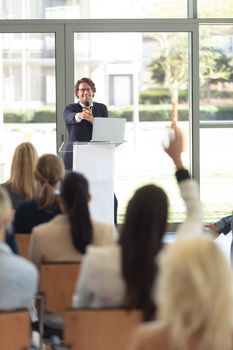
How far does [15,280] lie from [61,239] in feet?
2.39

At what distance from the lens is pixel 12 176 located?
549 cm

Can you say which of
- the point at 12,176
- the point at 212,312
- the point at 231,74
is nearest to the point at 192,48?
the point at 231,74

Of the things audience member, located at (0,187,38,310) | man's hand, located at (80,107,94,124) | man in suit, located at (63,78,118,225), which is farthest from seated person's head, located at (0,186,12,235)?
man in suit, located at (63,78,118,225)

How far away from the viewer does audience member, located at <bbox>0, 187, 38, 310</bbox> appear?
123 inches

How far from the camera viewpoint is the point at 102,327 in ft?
9.48

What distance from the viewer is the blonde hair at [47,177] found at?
15.4 feet

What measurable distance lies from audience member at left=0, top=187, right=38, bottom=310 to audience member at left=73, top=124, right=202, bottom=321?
198mm

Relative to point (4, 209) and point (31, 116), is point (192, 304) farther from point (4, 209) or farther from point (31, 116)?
point (31, 116)

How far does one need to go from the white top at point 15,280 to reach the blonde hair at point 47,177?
150cm

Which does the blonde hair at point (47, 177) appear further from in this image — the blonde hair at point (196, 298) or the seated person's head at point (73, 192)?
the blonde hair at point (196, 298)

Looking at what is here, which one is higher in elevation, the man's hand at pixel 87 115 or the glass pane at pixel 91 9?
the glass pane at pixel 91 9

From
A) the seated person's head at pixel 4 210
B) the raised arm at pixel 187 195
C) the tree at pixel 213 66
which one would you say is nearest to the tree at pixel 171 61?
the tree at pixel 213 66

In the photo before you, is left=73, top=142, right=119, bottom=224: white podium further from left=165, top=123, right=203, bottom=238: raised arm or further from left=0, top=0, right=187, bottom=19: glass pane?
Answer: left=165, top=123, right=203, bottom=238: raised arm

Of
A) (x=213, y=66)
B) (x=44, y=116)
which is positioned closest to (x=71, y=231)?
(x=44, y=116)
